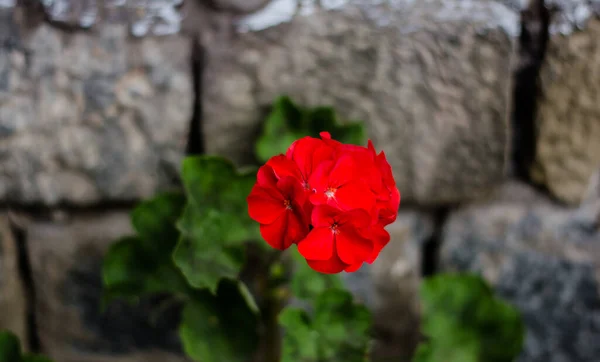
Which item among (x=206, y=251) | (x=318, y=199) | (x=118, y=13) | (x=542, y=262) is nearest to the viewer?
(x=318, y=199)

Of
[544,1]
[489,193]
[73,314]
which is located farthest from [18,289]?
[544,1]

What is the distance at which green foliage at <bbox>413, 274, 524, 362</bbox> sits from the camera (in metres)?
0.91

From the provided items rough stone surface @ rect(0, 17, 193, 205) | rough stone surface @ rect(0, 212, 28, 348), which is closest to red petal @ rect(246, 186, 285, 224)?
rough stone surface @ rect(0, 17, 193, 205)

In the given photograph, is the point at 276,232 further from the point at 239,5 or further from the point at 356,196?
the point at 239,5

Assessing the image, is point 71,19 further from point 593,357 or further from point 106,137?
point 593,357

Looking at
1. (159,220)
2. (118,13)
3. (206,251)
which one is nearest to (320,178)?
(206,251)

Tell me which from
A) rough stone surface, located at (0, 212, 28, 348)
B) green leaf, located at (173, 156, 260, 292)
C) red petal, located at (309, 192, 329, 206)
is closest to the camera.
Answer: red petal, located at (309, 192, 329, 206)

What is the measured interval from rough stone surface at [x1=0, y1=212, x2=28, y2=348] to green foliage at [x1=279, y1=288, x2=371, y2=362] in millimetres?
575

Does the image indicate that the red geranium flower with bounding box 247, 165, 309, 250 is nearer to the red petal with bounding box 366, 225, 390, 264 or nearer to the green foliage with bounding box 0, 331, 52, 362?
the red petal with bounding box 366, 225, 390, 264

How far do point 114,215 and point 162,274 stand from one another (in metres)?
0.21

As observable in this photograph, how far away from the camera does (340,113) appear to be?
3.04 ft

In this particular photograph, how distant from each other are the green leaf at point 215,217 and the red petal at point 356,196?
0.27 meters

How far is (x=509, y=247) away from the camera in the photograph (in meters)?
1.01

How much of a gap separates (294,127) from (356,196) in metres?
0.40
